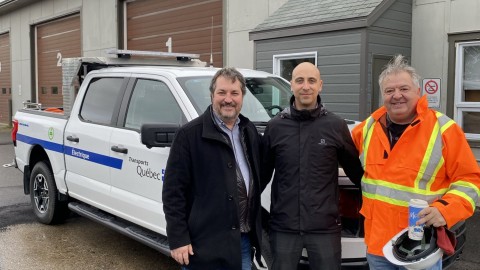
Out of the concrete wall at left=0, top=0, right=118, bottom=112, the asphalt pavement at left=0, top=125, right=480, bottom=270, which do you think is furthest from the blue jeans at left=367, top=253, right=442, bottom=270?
the concrete wall at left=0, top=0, right=118, bottom=112

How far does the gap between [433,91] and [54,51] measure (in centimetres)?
1559

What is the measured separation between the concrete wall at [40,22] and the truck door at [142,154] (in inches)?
438

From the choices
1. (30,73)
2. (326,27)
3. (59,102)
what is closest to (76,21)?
(59,102)

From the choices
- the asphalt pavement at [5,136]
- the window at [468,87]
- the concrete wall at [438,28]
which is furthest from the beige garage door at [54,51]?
the window at [468,87]

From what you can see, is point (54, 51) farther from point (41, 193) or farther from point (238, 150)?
point (238, 150)

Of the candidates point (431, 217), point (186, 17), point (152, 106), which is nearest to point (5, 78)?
point (186, 17)

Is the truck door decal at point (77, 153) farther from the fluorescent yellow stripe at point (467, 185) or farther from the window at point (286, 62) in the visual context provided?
the window at point (286, 62)

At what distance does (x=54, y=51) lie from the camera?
63.3 feet

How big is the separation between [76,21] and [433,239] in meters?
17.2

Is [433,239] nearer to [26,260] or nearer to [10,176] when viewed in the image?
[26,260]

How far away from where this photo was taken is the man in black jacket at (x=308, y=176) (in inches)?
111

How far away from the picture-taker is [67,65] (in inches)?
238

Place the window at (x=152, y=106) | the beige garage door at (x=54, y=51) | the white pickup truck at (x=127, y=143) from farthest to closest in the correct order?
the beige garage door at (x=54, y=51) → the window at (x=152, y=106) → the white pickup truck at (x=127, y=143)

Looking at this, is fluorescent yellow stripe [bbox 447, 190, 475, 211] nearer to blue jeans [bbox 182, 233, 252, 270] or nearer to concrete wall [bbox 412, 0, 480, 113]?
blue jeans [bbox 182, 233, 252, 270]
